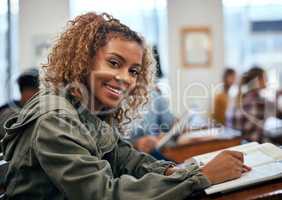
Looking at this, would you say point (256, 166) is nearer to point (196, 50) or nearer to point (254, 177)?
point (254, 177)

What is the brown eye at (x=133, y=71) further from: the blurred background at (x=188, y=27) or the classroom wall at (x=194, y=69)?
the classroom wall at (x=194, y=69)

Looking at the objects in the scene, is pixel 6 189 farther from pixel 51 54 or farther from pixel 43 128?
pixel 51 54

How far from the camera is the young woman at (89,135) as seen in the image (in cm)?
82

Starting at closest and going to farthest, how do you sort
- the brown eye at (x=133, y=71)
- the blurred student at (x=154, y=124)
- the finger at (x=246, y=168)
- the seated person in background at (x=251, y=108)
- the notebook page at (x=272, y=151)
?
the finger at (x=246, y=168) → the notebook page at (x=272, y=151) → the brown eye at (x=133, y=71) → the blurred student at (x=154, y=124) → the seated person in background at (x=251, y=108)

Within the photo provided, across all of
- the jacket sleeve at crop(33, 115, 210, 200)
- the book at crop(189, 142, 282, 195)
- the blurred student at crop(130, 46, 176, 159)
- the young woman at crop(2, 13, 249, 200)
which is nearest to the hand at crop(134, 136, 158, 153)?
the blurred student at crop(130, 46, 176, 159)

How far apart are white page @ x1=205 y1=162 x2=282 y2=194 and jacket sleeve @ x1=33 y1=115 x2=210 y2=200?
3cm

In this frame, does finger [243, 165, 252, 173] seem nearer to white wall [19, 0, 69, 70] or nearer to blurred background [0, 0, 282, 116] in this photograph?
blurred background [0, 0, 282, 116]

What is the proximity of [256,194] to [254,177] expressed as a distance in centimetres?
8

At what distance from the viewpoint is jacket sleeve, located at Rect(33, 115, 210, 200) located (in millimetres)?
804

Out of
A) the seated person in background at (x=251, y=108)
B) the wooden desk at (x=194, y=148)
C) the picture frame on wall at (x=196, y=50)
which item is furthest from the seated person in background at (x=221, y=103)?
the wooden desk at (x=194, y=148)

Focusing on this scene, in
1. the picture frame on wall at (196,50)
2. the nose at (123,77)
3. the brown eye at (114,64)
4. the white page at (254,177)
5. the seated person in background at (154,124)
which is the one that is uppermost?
the picture frame on wall at (196,50)

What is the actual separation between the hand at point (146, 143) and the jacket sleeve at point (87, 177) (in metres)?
1.37

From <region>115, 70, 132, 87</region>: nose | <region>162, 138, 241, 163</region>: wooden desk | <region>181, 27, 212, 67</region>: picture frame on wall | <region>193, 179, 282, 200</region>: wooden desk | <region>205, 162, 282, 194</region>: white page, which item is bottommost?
<region>162, 138, 241, 163</region>: wooden desk

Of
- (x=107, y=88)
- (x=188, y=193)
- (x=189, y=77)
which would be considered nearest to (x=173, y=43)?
(x=189, y=77)
